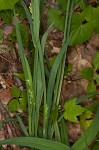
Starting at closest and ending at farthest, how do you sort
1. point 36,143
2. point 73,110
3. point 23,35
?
point 36,143 → point 73,110 → point 23,35

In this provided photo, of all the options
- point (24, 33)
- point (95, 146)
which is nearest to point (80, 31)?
point (24, 33)

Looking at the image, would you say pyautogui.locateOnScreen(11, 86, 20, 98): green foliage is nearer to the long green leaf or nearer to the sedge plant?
the sedge plant

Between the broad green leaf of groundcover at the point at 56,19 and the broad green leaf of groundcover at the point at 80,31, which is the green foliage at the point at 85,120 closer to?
the broad green leaf of groundcover at the point at 80,31

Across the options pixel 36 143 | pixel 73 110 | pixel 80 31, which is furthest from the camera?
pixel 80 31

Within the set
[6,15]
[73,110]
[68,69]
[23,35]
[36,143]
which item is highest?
[6,15]

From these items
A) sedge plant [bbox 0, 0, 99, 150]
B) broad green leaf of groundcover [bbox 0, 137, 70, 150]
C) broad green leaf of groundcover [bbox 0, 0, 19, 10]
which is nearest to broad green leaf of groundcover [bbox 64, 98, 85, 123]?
sedge plant [bbox 0, 0, 99, 150]

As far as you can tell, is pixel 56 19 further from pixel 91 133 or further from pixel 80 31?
pixel 91 133

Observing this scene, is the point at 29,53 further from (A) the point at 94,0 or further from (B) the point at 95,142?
(B) the point at 95,142
